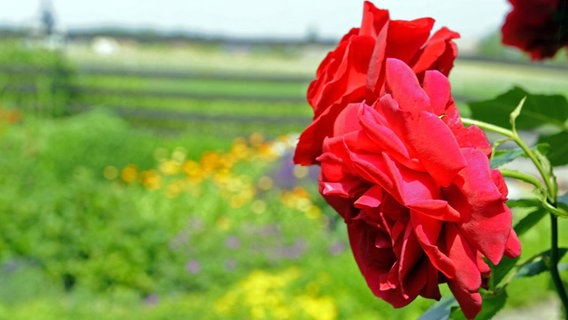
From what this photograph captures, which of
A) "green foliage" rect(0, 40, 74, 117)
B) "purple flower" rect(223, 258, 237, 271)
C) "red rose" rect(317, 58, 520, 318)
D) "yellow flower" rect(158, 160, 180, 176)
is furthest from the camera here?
"green foliage" rect(0, 40, 74, 117)

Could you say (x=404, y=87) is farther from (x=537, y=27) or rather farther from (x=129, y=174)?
(x=129, y=174)

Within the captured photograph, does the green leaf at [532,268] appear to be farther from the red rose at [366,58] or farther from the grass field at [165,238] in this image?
the grass field at [165,238]

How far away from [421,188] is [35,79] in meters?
7.34

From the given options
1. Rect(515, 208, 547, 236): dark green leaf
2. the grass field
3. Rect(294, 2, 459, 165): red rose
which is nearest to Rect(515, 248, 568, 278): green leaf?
Rect(515, 208, 547, 236): dark green leaf

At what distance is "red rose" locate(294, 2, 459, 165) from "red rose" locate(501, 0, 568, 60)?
274 mm

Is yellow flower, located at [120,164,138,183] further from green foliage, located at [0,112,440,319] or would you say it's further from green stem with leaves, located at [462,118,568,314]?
green stem with leaves, located at [462,118,568,314]

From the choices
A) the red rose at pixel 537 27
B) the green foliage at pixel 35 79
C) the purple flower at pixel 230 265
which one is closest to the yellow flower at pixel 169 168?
the purple flower at pixel 230 265

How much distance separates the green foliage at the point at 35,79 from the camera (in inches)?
281

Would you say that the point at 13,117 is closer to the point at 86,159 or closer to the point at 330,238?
the point at 86,159

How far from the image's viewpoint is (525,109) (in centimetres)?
62

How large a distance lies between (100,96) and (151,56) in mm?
4734

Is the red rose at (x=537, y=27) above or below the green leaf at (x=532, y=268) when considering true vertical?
above

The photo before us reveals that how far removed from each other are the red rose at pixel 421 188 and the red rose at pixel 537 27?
334 mm

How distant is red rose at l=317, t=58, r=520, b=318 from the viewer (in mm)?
356
